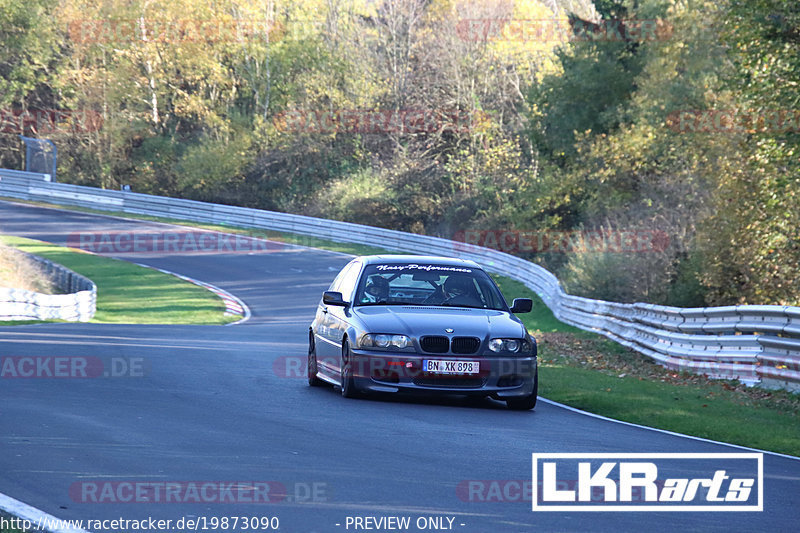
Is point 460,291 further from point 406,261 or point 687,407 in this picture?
point 687,407

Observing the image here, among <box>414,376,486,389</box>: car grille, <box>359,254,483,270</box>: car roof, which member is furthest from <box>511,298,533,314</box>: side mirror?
<box>414,376,486,389</box>: car grille

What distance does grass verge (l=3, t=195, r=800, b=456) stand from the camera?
35.2 feet

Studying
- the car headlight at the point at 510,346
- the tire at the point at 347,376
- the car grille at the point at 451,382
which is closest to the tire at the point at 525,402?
the car headlight at the point at 510,346

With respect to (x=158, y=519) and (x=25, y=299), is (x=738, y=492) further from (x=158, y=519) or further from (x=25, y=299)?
(x=25, y=299)

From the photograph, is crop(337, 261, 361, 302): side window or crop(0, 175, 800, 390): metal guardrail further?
crop(0, 175, 800, 390): metal guardrail

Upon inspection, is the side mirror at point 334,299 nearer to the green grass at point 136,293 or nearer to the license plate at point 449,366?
the license plate at point 449,366

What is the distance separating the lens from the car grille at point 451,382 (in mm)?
10930

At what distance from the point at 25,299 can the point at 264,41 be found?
42.3 m

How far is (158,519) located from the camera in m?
5.83

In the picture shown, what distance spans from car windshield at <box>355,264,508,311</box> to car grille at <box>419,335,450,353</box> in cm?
118

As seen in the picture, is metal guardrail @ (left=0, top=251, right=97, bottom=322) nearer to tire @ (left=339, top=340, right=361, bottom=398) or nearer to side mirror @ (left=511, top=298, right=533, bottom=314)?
tire @ (left=339, top=340, right=361, bottom=398)

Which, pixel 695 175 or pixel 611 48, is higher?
pixel 611 48

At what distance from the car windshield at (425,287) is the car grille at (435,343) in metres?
1.18

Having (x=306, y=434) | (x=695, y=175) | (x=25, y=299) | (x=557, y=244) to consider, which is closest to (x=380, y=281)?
(x=306, y=434)
